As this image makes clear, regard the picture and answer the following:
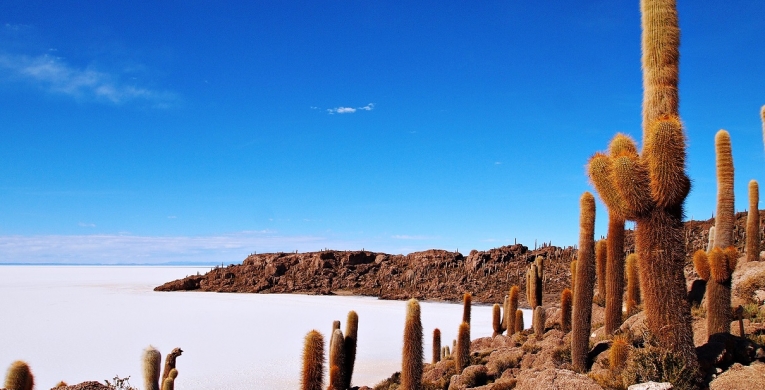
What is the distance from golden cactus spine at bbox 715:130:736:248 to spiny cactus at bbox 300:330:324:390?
8.64m

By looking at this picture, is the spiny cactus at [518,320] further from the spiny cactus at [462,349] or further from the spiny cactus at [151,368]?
the spiny cactus at [151,368]

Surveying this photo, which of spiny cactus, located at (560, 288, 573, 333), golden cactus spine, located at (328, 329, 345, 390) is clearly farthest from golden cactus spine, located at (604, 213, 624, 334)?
golden cactus spine, located at (328, 329, 345, 390)

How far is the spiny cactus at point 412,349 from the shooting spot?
1031 cm

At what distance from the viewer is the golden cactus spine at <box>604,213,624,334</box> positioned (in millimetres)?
10789

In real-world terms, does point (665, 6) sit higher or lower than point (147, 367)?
higher

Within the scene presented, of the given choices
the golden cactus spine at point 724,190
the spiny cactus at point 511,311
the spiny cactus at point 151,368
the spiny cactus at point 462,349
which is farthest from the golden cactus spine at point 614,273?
the spiny cactus at point 151,368

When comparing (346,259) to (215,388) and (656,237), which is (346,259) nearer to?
(215,388)

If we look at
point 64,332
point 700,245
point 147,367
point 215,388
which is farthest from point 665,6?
point 700,245

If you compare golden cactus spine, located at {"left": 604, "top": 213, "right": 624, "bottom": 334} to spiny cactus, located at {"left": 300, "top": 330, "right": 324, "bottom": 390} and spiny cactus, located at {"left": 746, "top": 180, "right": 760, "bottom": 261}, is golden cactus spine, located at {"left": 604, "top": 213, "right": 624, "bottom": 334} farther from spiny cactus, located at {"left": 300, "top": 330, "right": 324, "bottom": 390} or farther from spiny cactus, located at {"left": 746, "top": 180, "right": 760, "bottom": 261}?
spiny cactus, located at {"left": 746, "top": 180, "right": 760, "bottom": 261}

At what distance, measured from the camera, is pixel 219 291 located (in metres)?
59.3

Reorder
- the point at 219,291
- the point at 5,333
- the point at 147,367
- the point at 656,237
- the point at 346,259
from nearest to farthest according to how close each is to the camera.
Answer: the point at 656,237
the point at 147,367
the point at 5,333
the point at 219,291
the point at 346,259

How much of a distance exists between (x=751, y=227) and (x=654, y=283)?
1122 cm

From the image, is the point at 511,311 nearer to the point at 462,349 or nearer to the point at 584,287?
the point at 462,349

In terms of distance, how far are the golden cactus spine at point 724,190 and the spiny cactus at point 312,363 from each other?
28.3 ft
